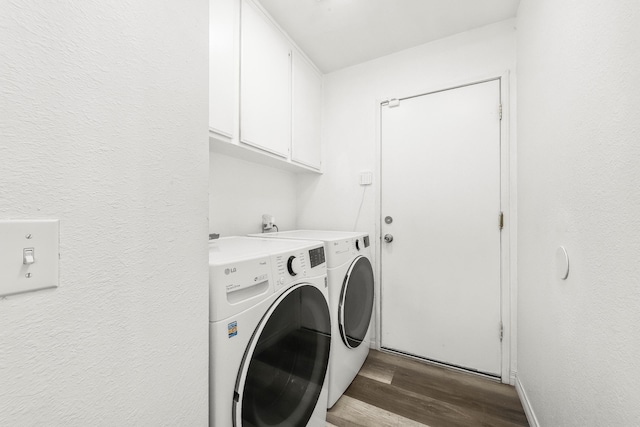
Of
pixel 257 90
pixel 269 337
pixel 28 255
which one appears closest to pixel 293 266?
pixel 269 337

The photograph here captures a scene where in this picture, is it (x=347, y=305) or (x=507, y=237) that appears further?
(x=507, y=237)

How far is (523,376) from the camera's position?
1.46 metres

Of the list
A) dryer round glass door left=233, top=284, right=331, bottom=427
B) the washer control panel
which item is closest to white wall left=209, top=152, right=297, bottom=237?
the washer control panel

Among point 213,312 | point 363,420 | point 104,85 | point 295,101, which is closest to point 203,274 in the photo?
point 213,312

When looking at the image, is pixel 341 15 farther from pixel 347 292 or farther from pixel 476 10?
pixel 347 292

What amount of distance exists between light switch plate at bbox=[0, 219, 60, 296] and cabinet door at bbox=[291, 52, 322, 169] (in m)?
1.54

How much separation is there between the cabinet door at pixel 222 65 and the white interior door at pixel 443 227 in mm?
1192

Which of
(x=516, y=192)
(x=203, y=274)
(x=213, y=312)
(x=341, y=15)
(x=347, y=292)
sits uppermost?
(x=341, y=15)

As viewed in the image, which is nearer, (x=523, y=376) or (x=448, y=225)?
(x=523, y=376)

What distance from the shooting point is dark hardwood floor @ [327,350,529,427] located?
133cm

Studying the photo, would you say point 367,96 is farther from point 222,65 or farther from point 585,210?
point 585,210

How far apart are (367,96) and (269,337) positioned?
1934 millimetres

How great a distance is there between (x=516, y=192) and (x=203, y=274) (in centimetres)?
185

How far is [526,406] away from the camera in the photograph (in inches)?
54.3
